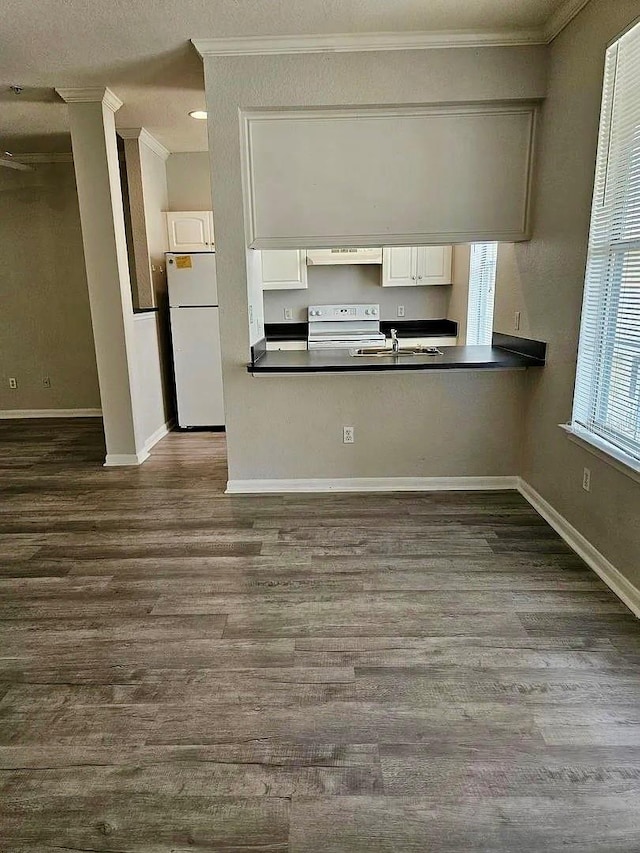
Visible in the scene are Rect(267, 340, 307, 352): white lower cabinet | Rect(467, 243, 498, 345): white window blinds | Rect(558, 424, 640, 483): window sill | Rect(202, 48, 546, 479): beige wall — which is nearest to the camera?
Rect(558, 424, 640, 483): window sill


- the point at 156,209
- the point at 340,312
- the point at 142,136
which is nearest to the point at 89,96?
the point at 142,136

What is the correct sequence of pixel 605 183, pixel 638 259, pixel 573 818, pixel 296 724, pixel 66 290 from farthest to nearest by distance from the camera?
pixel 66 290 → pixel 605 183 → pixel 638 259 → pixel 296 724 → pixel 573 818

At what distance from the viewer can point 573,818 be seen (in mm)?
1450

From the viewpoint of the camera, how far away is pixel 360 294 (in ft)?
18.2

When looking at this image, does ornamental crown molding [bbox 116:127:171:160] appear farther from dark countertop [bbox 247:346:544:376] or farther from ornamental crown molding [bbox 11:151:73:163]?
dark countertop [bbox 247:346:544:376]

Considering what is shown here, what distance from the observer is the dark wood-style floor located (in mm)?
1462

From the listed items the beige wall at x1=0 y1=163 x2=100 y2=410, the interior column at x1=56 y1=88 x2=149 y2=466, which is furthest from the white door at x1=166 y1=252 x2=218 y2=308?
the beige wall at x1=0 y1=163 x2=100 y2=410

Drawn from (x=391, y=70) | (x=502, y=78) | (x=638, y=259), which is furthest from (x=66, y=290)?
(x=638, y=259)

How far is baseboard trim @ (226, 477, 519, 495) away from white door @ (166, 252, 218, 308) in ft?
6.98

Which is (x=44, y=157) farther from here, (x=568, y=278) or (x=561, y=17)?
(x=568, y=278)

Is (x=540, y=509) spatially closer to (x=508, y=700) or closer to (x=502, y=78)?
(x=508, y=700)

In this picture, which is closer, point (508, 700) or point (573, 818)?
point (573, 818)

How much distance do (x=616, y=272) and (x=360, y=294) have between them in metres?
3.25

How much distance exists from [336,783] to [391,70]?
11.5 feet
